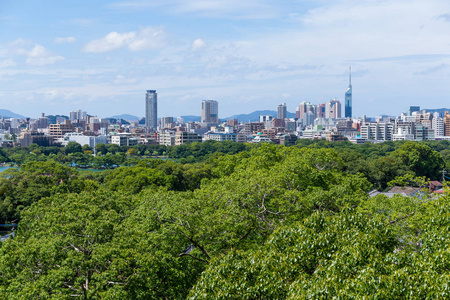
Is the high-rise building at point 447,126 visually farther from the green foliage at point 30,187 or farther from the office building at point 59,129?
the green foliage at point 30,187

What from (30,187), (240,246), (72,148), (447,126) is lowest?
(72,148)

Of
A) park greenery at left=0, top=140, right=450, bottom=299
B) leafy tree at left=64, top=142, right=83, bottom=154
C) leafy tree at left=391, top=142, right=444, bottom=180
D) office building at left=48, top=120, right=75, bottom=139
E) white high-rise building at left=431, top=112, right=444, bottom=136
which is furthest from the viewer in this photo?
white high-rise building at left=431, top=112, right=444, bottom=136

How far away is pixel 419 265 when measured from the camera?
22.4 feet

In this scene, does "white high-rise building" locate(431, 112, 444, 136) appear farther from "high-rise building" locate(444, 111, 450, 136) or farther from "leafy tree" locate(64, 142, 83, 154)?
"leafy tree" locate(64, 142, 83, 154)

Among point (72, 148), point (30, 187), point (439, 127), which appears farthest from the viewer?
point (439, 127)

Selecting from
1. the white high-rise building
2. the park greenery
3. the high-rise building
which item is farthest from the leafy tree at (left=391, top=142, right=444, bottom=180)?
the white high-rise building

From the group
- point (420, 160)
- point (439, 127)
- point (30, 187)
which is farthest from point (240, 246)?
point (439, 127)

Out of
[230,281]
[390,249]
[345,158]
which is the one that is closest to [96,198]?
[230,281]

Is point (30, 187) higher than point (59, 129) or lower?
lower

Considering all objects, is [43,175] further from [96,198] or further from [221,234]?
[221,234]

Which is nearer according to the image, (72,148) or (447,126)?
(72,148)

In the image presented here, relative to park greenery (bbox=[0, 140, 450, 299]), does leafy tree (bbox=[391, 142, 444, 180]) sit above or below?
below

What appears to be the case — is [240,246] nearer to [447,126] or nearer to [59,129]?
[59,129]

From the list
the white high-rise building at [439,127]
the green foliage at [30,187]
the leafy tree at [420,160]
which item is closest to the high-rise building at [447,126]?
the white high-rise building at [439,127]
